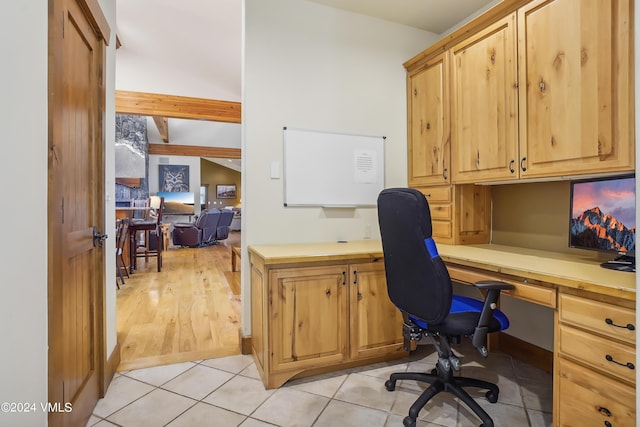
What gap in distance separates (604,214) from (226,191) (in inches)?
570

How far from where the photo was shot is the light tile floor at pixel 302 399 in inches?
64.6

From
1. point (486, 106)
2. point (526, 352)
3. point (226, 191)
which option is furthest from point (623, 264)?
point (226, 191)

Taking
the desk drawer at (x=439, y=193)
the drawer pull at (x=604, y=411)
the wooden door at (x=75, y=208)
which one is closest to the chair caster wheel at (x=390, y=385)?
the drawer pull at (x=604, y=411)

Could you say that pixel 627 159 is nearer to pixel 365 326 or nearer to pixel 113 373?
pixel 365 326

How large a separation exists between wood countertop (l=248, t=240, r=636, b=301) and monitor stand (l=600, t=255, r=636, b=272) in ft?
0.15

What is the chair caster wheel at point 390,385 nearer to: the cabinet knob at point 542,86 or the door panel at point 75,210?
the door panel at point 75,210

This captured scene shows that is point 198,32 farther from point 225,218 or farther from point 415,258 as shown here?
point 225,218

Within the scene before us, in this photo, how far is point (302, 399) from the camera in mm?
1832

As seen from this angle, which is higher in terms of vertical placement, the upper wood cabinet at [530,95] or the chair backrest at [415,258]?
the upper wood cabinet at [530,95]

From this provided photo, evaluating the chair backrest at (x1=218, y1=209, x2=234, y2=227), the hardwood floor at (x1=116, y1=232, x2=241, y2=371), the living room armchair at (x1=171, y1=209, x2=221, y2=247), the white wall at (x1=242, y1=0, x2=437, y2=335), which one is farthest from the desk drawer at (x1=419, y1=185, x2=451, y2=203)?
the chair backrest at (x1=218, y1=209, x2=234, y2=227)

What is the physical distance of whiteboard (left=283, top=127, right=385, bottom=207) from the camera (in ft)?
8.22

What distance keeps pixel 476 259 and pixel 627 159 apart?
2.63ft

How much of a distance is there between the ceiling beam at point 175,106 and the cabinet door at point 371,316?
4.93 meters
